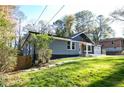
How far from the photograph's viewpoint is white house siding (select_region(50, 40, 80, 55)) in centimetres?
1073

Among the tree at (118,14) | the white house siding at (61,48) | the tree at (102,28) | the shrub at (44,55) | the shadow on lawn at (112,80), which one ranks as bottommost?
the shadow on lawn at (112,80)

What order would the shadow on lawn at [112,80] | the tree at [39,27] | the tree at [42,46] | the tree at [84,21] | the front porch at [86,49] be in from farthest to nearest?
1. the front porch at [86,49]
2. the tree at [42,46]
3. the tree at [39,27]
4. the tree at [84,21]
5. the shadow on lawn at [112,80]

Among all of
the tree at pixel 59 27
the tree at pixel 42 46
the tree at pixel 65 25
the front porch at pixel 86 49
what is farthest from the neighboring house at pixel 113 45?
the tree at pixel 42 46

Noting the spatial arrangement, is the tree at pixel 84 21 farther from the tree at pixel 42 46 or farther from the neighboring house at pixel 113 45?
the tree at pixel 42 46

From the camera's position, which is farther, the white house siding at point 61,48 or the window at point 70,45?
the window at point 70,45

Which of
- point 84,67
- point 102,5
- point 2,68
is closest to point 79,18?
point 102,5

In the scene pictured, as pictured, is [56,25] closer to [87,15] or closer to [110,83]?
[87,15]

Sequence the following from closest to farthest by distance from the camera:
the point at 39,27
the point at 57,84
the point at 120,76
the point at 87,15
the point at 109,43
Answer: the point at 57,84 < the point at 120,76 < the point at 87,15 < the point at 39,27 < the point at 109,43

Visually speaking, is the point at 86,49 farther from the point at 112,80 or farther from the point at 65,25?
the point at 112,80

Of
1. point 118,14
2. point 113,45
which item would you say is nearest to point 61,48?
point 113,45

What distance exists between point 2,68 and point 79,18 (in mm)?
3352

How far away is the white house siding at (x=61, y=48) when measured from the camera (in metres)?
10.7

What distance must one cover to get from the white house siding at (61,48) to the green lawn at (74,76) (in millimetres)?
2127

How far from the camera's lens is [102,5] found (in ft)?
28.9
